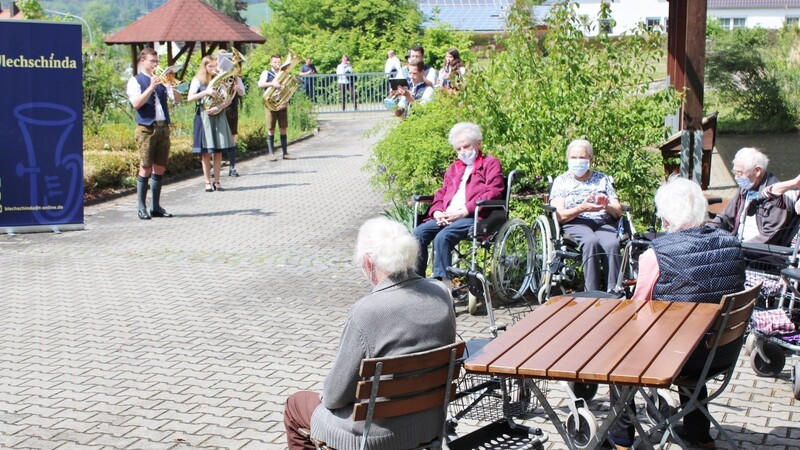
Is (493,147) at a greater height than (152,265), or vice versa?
(493,147)

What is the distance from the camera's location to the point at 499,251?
8328 millimetres

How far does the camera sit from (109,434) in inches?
229

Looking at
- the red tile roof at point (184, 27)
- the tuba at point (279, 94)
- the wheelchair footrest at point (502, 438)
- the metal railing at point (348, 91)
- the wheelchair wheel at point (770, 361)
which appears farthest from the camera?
the metal railing at point (348, 91)

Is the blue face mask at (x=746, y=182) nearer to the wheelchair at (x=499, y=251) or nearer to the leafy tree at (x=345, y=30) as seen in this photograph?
the wheelchair at (x=499, y=251)

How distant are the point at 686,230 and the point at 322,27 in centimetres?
3742

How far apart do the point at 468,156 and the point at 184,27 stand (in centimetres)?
1744

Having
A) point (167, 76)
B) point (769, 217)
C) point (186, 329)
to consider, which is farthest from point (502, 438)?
point (167, 76)

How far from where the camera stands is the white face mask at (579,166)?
8109 millimetres

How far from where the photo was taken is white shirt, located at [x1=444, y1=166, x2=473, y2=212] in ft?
28.1

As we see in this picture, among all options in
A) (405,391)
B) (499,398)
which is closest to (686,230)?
(499,398)

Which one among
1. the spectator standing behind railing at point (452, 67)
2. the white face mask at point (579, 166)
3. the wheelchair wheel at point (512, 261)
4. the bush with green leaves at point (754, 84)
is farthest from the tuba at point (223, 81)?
the bush with green leaves at point (754, 84)

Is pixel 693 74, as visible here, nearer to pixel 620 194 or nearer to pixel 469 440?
pixel 620 194

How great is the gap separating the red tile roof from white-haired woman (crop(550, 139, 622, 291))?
17264 millimetres

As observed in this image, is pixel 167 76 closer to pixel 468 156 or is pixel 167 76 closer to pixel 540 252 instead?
pixel 468 156
